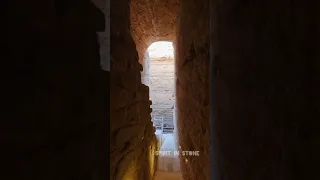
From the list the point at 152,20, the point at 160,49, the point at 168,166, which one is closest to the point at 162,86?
the point at 160,49

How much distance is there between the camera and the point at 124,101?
1.98 metres

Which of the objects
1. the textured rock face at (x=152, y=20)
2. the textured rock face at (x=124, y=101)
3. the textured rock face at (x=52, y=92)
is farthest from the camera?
the textured rock face at (x=152, y=20)

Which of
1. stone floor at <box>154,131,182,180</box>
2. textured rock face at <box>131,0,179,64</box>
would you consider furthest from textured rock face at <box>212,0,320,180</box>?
stone floor at <box>154,131,182,180</box>

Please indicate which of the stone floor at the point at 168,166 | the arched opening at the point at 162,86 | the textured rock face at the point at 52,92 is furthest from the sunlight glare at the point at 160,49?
the textured rock face at the point at 52,92

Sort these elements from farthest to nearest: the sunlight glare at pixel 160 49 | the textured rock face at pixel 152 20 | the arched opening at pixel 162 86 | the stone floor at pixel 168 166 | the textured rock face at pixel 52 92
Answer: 1. the arched opening at pixel 162 86
2. the sunlight glare at pixel 160 49
3. the stone floor at pixel 168 166
4. the textured rock face at pixel 152 20
5. the textured rock face at pixel 52 92

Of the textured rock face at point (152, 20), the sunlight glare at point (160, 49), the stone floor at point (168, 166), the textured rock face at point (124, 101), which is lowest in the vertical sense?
the stone floor at point (168, 166)

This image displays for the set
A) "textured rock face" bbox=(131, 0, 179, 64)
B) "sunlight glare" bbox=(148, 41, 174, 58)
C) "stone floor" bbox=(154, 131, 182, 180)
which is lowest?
"stone floor" bbox=(154, 131, 182, 180)

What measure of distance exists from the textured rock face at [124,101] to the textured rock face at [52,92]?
696 millimetres

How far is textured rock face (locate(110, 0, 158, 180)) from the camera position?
1755mm

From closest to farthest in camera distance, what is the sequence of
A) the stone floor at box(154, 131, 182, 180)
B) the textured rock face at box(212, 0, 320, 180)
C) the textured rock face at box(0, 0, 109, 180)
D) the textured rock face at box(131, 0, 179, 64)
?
the textured rock face at box(212, 0, 320, 180) → the textured rock face at box(0, 0, 109, 180) → the textured rock face at box(131, 0, 179, 64) → the stone floor at box(154, 131, 182, 180)

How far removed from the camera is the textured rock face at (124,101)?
Answer: 175cm

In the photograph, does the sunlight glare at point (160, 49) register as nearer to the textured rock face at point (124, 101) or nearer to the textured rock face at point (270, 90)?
the textured rock face at point (124, 101)

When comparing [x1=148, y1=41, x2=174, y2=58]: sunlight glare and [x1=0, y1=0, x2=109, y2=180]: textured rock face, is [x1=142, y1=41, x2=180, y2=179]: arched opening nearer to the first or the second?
[x1=148, y1=41, x2=174, y2=58]: sunlight glare

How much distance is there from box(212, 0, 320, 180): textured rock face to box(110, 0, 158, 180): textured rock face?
40.2 inches
